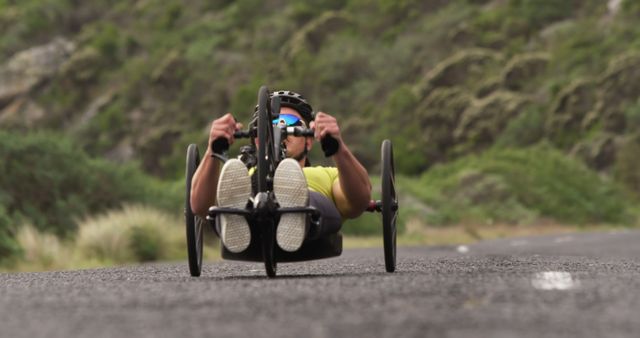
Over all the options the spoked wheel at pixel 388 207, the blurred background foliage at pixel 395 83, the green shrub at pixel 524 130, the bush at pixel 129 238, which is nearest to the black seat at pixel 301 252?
the spoked wheel at pixel 388 207

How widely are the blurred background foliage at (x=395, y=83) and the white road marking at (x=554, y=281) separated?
31.5 meters

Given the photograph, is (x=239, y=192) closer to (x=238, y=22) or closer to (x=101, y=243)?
(x=101, y=243)

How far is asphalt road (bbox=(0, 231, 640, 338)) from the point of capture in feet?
15.2

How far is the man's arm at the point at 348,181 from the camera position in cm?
764

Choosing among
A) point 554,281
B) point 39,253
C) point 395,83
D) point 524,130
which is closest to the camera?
point 554,281

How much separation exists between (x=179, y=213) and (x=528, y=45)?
64.4 meters

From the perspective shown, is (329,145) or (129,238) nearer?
(329,145)

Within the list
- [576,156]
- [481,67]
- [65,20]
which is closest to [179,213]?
[576,156]

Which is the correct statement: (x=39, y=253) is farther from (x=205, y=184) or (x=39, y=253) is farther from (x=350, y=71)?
(x=350, y=71)

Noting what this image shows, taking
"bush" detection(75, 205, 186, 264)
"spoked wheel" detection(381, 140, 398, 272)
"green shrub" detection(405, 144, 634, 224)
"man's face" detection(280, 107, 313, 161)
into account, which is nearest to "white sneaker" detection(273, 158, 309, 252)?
"spoked wheel" detection(381, 140, 398, 272)

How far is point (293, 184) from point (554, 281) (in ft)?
5.48

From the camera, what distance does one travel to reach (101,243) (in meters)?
17.9

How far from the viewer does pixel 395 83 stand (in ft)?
283

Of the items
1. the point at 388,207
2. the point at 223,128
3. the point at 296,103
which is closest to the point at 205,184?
the point at 223,128
